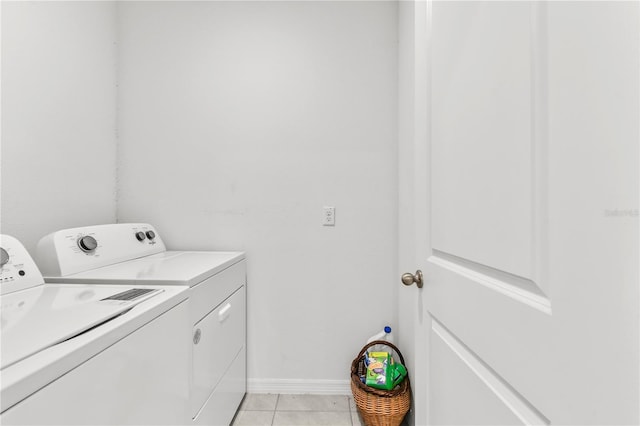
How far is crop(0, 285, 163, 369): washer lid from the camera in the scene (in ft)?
1.89

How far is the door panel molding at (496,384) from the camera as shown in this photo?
0.52 meters

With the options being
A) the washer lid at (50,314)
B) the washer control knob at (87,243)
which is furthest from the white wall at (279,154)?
the washer lid at (50,314)

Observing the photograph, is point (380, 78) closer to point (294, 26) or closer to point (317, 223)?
point (294, 26)

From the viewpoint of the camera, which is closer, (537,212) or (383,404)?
(537,212)

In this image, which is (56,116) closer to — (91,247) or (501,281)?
(91,247)

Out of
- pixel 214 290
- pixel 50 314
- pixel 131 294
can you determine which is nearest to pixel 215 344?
pixel 214 290

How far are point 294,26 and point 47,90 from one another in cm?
128

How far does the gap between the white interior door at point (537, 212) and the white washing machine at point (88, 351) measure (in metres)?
0.80

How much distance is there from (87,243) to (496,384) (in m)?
1.53

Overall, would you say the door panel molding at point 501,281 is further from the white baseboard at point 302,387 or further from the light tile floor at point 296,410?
the white baseboard at point 302,387

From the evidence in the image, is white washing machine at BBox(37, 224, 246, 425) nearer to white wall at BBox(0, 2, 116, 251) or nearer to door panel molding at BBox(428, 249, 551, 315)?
white wall at BBox(0, 2, 116, 251)

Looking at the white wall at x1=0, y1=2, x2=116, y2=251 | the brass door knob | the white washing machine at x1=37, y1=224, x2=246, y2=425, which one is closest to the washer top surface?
the white washing machine at x1=37, y1=224, x2=246, y2=425

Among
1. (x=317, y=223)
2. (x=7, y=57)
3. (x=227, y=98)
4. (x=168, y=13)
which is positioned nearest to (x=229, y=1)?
(x=168, y=13)

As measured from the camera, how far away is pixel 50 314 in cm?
74
